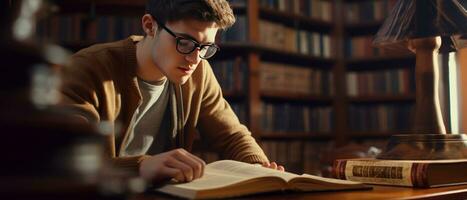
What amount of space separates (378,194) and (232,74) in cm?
225

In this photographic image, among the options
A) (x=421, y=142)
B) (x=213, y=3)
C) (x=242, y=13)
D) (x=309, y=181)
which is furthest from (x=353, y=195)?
(x=242, y=13)

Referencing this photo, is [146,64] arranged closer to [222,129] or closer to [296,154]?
[222,129]

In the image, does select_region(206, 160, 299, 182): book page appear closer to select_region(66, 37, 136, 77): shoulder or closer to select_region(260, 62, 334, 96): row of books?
select_region(66, 37, 136, 77): shoulder

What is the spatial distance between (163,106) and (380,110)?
8.00 ft

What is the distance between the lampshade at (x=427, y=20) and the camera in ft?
3.61

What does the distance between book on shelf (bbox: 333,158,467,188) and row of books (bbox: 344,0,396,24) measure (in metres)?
2.73

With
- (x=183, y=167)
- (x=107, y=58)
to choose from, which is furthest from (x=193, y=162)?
(x=107, y=58)

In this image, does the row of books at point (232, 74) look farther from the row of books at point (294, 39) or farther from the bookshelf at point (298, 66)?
the row of books at point (294, 39)

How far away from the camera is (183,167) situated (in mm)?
801

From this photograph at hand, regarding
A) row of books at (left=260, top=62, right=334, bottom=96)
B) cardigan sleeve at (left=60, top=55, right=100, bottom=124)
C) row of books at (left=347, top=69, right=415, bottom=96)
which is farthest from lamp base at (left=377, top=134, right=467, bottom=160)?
row of books at (left=347, top=69, right=415, bottom=96)

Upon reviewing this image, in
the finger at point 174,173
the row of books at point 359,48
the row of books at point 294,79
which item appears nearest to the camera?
the finger at point 174,173

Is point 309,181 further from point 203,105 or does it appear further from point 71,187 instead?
point 203,105

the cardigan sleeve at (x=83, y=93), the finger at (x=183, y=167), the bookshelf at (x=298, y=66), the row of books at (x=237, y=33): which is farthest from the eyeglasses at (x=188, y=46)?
the row of books at (x=237, y=33)

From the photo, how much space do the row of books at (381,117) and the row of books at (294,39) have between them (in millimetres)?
480
